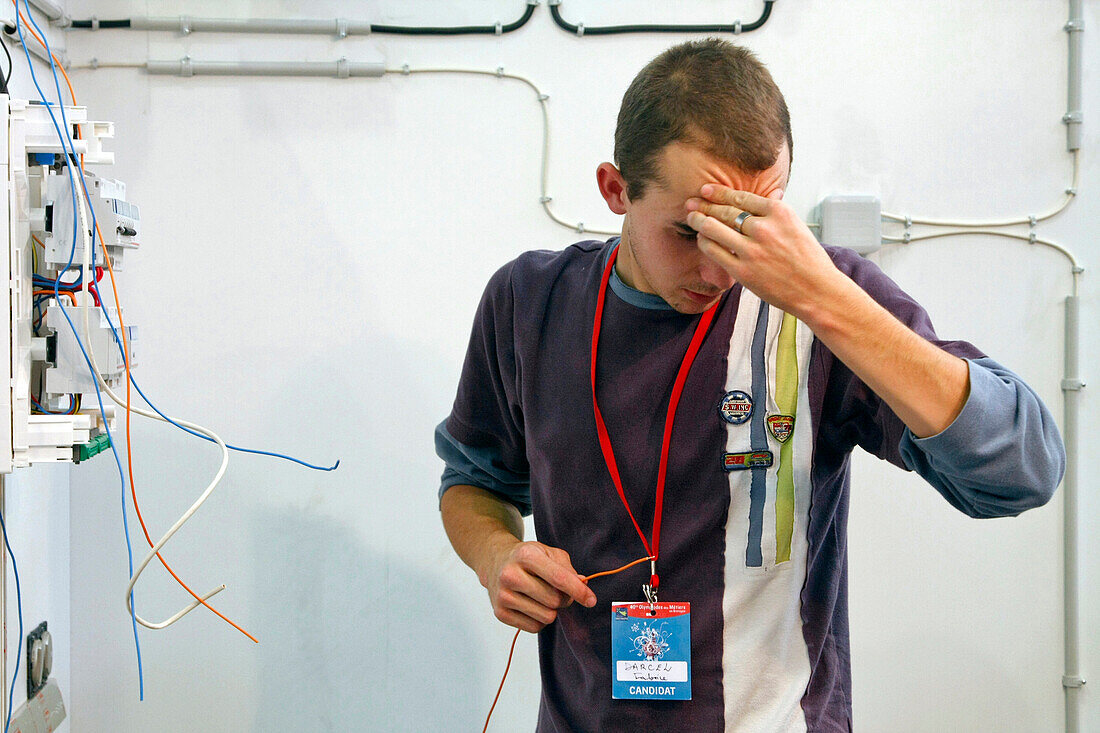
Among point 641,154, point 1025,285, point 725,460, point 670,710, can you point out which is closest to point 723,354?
point 725,460

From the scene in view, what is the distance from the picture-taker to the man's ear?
1.23 meters

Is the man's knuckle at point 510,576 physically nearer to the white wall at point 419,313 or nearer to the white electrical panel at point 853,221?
the white wall at point 419,313

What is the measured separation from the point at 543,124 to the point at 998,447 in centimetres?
158

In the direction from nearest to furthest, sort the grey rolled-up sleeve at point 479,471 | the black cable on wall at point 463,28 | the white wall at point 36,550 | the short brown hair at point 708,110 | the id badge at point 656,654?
the short brown hair at point 708,110 → the id badge at point 656,654 → the grey rolled-up sleeve at point 479,471 → the white wall at point 36,550 → the black cable on wall at point 463,28

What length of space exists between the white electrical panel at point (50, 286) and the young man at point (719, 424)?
0.64m

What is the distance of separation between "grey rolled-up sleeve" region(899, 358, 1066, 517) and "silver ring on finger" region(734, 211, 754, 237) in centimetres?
29

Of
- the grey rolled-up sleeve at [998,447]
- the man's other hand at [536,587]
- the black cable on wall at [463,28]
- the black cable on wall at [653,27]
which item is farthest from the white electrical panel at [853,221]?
the man's other hand at [536,587]

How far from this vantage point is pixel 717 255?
0.99 m

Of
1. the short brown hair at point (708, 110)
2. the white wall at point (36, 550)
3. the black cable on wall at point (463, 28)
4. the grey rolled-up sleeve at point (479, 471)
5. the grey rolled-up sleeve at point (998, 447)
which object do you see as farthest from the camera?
the black cable on wall at point (463, 28)

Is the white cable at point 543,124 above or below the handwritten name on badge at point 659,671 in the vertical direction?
above

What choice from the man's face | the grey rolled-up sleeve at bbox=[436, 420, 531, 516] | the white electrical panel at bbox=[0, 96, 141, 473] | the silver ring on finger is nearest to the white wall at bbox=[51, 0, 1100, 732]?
the grey rolled-up sleeve at bbox=[436, 420, 531, 516]

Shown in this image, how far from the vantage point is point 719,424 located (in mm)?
1173

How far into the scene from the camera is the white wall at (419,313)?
2.19m

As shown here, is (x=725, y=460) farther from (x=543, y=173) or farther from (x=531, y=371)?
(x=543, y=173)
